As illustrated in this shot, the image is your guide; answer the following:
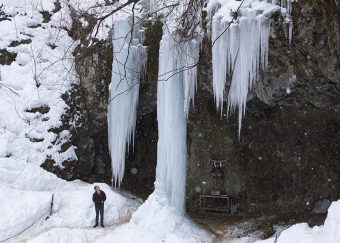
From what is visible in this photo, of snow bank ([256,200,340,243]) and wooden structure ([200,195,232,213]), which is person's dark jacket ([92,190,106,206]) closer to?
snow bank ([256,200,340,243])

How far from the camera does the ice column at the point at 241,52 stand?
9.27m

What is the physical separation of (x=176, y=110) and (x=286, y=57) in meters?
2.97

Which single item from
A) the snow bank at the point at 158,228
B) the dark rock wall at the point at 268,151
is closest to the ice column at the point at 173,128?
the snow bank at the point at 158,228

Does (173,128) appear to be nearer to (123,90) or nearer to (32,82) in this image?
(123,90)

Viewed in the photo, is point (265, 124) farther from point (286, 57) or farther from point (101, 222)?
point (101, 222)

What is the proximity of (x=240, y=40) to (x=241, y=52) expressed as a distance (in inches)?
10.1

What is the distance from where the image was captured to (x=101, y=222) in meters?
10.7

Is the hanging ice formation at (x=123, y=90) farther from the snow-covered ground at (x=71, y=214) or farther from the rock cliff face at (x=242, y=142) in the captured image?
the snow-covered ground at (x=71, y=214)

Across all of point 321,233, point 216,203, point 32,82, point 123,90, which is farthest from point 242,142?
point 321,233

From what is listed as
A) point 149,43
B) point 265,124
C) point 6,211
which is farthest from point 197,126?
point 6,211

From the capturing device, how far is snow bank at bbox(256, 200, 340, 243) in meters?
6.57

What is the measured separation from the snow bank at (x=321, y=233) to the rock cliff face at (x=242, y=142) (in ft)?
12.9

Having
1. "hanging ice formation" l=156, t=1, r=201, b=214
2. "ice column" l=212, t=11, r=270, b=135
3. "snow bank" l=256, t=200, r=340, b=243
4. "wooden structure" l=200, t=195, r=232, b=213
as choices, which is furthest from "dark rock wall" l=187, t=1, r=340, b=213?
"snow bank" l=256, t=200, r=340, b=243

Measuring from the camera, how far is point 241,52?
9609mm
